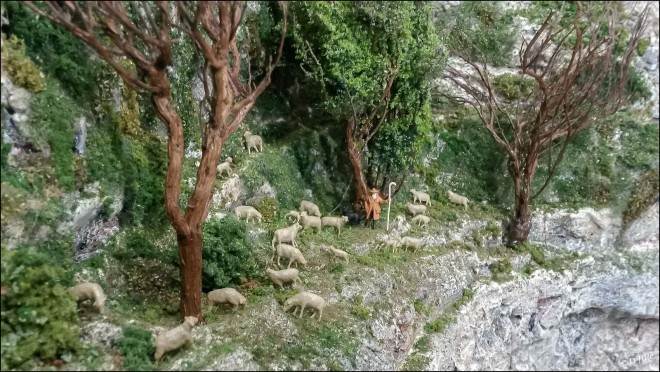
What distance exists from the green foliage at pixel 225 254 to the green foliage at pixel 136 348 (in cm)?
205

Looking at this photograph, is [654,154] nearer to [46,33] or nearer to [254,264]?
[254,264]

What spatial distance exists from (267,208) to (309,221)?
1356 mm

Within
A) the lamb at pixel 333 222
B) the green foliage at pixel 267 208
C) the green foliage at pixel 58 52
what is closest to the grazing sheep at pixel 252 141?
the green foliage at pixel 267 208

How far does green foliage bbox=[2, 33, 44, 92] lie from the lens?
8523 millimetres

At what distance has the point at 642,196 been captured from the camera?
1775 centimetres

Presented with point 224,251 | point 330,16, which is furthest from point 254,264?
point 330,16

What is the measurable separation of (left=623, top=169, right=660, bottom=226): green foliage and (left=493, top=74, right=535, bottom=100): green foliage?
5617mm

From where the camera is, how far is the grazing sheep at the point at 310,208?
1410 cm

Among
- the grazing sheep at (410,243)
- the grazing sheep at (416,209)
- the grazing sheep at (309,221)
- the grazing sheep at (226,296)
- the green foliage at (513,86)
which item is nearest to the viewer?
A: the grazing sheep at (226,296)

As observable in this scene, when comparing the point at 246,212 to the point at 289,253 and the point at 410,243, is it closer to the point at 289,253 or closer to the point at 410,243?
the point at 289,253

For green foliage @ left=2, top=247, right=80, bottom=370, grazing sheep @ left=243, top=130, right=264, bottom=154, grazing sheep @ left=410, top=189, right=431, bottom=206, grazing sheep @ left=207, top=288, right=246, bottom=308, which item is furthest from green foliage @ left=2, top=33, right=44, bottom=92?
grazing sheep @ left=410, top=189, right=431, bottom=206

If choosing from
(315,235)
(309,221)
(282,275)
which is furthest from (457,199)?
(282,275)

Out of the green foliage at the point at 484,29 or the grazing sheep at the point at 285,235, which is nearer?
the grazing sheep at the point at 285,235

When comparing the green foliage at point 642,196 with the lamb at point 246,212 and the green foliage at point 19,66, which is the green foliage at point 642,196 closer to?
the lamb at point 246,212
